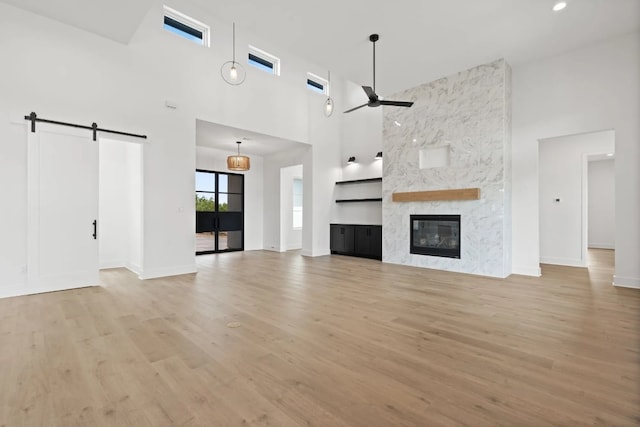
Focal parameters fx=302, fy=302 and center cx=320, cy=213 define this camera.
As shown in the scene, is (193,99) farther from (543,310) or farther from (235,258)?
(543,310)

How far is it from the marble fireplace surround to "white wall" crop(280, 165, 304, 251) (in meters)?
3.56

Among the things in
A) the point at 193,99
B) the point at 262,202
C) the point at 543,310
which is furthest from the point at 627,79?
the point at 262,202

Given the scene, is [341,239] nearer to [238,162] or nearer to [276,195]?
[276,195]

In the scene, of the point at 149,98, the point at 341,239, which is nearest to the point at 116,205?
the point at 149,98

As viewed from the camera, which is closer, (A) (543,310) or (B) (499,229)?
(A) (543,310)

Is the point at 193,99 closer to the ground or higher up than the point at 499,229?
higher up

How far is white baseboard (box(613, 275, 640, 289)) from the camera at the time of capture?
449cm

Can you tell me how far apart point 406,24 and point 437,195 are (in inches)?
121

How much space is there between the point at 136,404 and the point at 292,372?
93cm

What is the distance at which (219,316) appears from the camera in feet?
10.6

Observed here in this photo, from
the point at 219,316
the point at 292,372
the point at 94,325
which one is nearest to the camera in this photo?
the point at 292,372

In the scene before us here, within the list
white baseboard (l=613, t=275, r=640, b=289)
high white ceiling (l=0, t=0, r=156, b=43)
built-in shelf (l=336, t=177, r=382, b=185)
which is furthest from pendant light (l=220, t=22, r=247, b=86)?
white baseboard (l=613, t=275, r=640, b=289)

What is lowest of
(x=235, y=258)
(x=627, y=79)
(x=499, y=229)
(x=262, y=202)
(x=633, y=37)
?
(x=235, y=258)

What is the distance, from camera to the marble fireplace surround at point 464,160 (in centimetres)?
539
